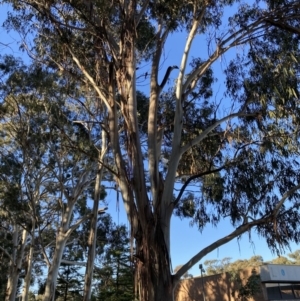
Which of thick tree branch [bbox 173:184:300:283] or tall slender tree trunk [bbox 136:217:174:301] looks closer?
tall slender tree trunk [bbox 136:217:174:301]

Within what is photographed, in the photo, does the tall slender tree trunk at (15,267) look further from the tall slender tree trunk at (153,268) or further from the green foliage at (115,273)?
the tall slender tree trunk at (153,268)

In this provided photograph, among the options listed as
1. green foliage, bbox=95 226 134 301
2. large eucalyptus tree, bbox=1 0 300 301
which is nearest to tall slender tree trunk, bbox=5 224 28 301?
green foliage, bbox=95 226 134 301

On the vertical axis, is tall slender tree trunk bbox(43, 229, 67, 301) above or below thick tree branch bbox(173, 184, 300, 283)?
above

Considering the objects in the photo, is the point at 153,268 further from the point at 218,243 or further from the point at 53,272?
the point at 53,272

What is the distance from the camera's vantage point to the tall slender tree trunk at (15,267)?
16.3m

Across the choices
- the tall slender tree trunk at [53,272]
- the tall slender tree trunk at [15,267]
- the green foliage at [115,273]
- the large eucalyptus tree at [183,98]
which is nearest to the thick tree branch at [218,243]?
the large eucalyptus tree at [183,98]

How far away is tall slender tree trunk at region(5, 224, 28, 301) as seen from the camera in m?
16.3

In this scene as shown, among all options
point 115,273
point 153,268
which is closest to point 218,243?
point 153,268

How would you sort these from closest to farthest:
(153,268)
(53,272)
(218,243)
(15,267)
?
(153,268) → (218,243) → (53,272) → (15,267)

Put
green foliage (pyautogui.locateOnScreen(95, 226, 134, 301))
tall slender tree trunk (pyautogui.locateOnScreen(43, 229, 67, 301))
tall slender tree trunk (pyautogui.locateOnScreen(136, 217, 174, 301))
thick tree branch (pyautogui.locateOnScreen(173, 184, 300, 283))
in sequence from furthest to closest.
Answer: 1. green foliage (pyautogui.locateOnScreen(95, 226, 134, 301))
2. tall slender tree trunk (pyautogui.locateOnScreen(43, 229, 67, 301))
3. thick tree branch (pyautogui.locateOnScreen(173, 184, 300, 283))
4. tall slender tree trunk (pyautogui.locateOnScreen(136, 217, 174, 301))

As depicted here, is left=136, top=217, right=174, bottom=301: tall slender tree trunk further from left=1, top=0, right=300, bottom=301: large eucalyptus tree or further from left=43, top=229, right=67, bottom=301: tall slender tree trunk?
left=43, top=229, right=67, bottom=301: tall slender tree trunk

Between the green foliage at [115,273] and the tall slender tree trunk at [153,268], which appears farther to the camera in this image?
the green foliage at [115,273]

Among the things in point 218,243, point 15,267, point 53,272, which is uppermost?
point 15,267

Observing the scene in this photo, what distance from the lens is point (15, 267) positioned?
16828 millimetres
